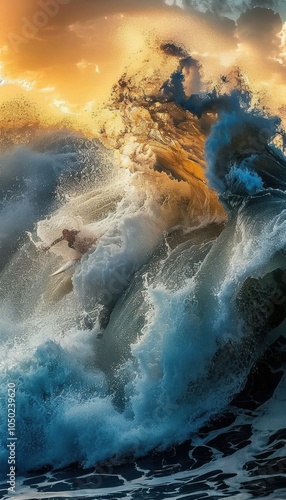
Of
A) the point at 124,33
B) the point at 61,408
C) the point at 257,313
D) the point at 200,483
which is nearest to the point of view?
the point at 200,483

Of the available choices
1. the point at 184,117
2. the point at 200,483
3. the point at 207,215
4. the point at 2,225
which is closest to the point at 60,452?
the point at 200,483

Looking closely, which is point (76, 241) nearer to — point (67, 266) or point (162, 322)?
point (67, 266)

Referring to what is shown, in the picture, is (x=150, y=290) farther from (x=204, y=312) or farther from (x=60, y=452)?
(x=60, y=452)

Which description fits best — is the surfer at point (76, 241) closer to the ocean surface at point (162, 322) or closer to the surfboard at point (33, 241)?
the ocean surface at point (162, 322)

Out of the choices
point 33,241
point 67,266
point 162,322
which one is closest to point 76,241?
point 67,266

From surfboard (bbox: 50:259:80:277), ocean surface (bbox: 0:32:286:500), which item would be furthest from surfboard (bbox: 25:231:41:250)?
surfboard (bbox: 50:259:80:277)

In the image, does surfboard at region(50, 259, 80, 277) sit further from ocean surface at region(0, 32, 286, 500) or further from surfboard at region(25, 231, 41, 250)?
surfboard at region(25, 231, 41, 250)
